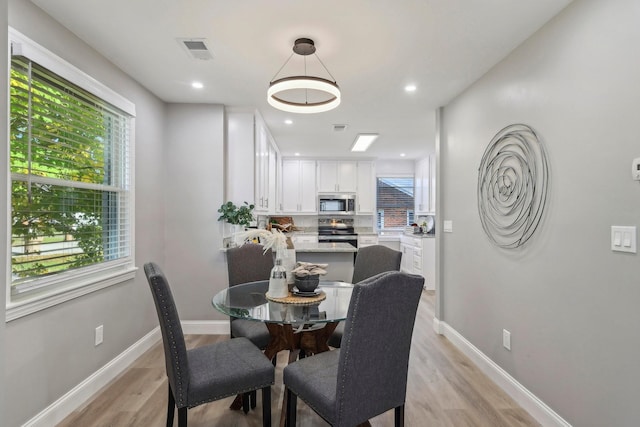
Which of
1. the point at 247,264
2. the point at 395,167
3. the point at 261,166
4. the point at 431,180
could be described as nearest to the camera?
the point at 247,264

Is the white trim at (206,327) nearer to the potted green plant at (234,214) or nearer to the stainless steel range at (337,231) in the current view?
the potted green plant at (234,214)

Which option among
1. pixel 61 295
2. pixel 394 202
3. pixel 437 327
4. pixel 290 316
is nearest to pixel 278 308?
pixel 290 316

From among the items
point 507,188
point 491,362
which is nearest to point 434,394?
point 491,362

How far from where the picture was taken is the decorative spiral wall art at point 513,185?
2.19 meters

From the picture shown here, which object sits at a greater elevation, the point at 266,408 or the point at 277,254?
the point at 277,254

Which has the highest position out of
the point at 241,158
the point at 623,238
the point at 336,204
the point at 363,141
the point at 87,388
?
the point at 363,141

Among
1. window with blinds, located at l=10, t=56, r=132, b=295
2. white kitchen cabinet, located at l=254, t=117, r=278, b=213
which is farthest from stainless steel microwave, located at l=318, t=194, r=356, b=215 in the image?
window with blinds, located at l=10, t=56, r=132, b=295

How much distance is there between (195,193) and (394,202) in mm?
4895

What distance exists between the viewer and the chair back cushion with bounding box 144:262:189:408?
1564 mm

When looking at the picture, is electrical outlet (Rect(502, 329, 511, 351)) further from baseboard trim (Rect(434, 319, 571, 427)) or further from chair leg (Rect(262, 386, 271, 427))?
chair leg (Rect(262, 386, 271, 427))

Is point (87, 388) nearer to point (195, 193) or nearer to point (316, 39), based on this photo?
point (195, 193)

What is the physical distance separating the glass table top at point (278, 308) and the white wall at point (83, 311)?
0.94m

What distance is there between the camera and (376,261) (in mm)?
2760

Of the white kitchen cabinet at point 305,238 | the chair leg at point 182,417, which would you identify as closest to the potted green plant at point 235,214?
the chair leg at point 182,417
